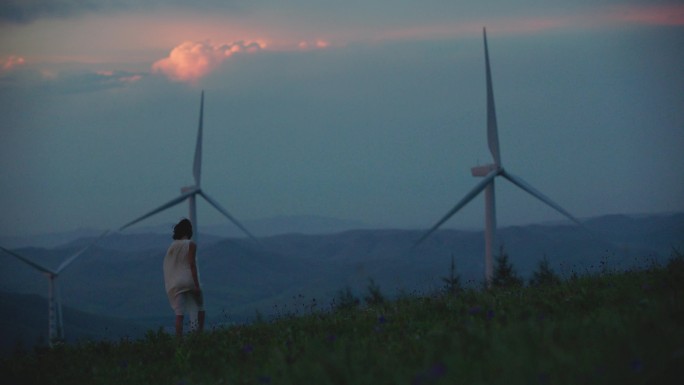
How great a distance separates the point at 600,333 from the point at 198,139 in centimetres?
3424

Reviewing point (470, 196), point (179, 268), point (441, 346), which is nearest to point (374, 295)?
point (179, 268)

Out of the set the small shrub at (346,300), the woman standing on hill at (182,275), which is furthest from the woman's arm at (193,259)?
the small shrub at (346,300)

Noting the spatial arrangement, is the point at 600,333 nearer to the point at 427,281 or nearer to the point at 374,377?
the point at 374,377

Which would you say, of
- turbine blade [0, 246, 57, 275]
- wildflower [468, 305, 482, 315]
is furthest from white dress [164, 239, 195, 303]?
turbine blade [0, 246, 57, 275]

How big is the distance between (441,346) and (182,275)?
924cm

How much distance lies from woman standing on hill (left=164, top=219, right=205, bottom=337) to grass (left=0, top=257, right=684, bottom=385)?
1673mm

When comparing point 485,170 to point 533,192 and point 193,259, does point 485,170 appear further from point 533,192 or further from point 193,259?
point 193,259

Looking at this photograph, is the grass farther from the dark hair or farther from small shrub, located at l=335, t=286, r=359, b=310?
the dark hair

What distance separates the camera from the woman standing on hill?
659 inches

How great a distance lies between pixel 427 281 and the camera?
17.6 metres

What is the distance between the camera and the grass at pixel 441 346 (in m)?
6.50

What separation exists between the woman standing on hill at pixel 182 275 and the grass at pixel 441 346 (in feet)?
5.49

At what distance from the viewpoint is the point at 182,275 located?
1677cm

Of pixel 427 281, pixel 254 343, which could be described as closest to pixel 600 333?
pixel 254 343
